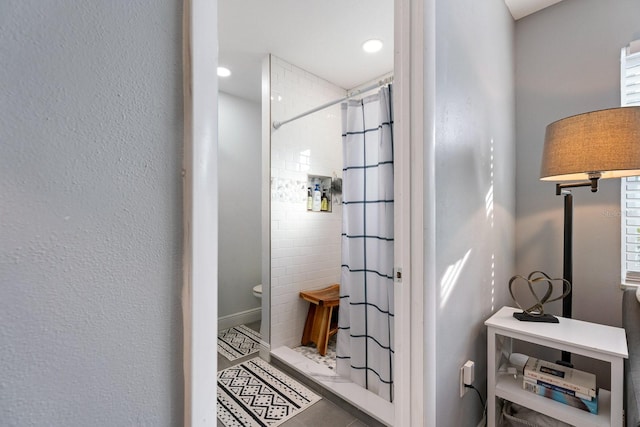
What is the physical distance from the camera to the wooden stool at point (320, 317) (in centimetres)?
229

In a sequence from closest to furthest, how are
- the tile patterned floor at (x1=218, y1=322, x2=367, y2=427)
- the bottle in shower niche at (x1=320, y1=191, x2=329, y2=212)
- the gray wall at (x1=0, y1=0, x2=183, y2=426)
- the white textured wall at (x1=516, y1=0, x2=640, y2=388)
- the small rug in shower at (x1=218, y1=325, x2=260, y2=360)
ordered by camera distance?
the gray wall at (x1=0, y1=0, x2=183, y2=426)
the tile patterned floor at (x1=218, y1=322, x2=367, y2=427)
the white textured wall at (x1=516, y1=0, x2=640, y2=388)
the small rug in shower at (x1=218, y1=325, x2=260, y2=360)
the bottle in shower niche at (x1=320, y1=191, x2=329, y2=212)

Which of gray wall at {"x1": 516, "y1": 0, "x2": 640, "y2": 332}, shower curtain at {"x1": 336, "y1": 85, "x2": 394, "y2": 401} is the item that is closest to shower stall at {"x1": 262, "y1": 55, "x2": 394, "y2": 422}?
shower curtain at {"x1": 336, "y1": 85, "x2": 394, "y2": 401}

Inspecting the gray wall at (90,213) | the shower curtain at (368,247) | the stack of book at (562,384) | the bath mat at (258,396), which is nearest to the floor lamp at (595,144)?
the shower curtain at (368,247)

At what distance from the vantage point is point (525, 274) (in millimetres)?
2029

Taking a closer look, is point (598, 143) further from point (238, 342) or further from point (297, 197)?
point (238, 342)

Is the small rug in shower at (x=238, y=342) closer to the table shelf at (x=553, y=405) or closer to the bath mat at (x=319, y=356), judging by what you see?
the bath mat at (x=319, y=356)

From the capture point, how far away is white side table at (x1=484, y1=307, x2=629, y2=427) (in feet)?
3.69

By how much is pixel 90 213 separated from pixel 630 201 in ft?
8.09

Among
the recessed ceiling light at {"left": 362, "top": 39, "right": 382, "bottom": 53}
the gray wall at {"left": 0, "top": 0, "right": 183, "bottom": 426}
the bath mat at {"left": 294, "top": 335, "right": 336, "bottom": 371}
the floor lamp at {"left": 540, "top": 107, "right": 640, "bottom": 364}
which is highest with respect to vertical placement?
the recessed ceiling light at {"left": 362, "top": 39, "right": 382, "bottom": 53}

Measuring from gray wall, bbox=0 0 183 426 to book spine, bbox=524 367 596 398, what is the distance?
5.19 feet

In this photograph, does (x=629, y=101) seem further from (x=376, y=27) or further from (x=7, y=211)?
(x=7, y=211)

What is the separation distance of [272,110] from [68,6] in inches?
78.9

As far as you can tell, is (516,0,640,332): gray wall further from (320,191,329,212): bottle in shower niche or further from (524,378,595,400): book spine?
(320,191,329,212): bottle in shower niche

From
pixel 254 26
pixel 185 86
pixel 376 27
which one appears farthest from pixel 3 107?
pixel 376 27
